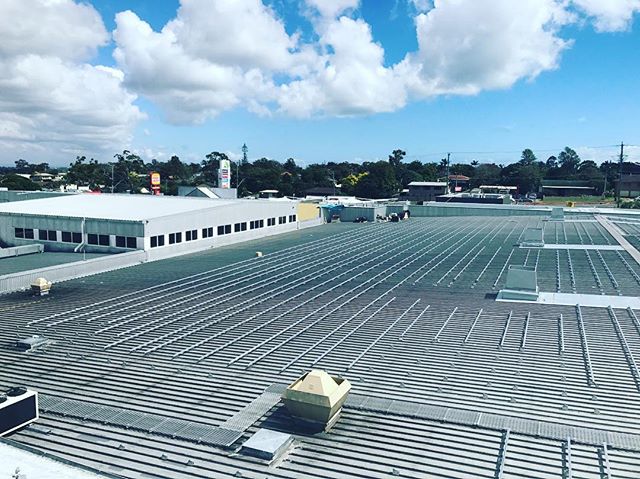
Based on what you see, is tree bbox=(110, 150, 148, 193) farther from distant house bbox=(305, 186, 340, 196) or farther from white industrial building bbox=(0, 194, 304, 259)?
white industrial building bbox=(0, 194, 304, 259)

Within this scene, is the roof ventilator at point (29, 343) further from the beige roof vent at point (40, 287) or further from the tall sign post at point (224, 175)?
the tall sign post at point (224, 175)

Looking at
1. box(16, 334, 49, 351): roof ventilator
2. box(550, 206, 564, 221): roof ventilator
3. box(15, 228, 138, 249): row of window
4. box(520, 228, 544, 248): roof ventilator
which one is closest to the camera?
box(16, 334, 49, 351): roof ventilator

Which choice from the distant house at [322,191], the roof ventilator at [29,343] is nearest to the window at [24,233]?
the roof ventilator at [29,343]

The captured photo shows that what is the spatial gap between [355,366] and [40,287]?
20130mm

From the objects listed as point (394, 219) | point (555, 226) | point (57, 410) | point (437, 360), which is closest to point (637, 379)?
point (437, 360)

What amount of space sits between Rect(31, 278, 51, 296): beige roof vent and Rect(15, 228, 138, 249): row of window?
13.4 metres

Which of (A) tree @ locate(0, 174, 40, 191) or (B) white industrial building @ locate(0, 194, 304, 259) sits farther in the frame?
(A) tree @ locate(0, 174, 40, 191)

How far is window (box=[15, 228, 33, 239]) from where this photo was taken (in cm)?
4823

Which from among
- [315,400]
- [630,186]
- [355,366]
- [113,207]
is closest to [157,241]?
[113,207]

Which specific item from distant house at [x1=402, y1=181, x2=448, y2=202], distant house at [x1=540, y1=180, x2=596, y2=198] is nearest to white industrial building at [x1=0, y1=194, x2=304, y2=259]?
distant house at [x1=402, y1=181, x2=448, y2=202]

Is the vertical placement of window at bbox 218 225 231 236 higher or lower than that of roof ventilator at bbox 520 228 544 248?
higher

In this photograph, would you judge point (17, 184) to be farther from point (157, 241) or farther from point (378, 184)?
point (157, 241)

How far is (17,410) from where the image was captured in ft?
44.8

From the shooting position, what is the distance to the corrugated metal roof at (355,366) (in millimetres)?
12617
